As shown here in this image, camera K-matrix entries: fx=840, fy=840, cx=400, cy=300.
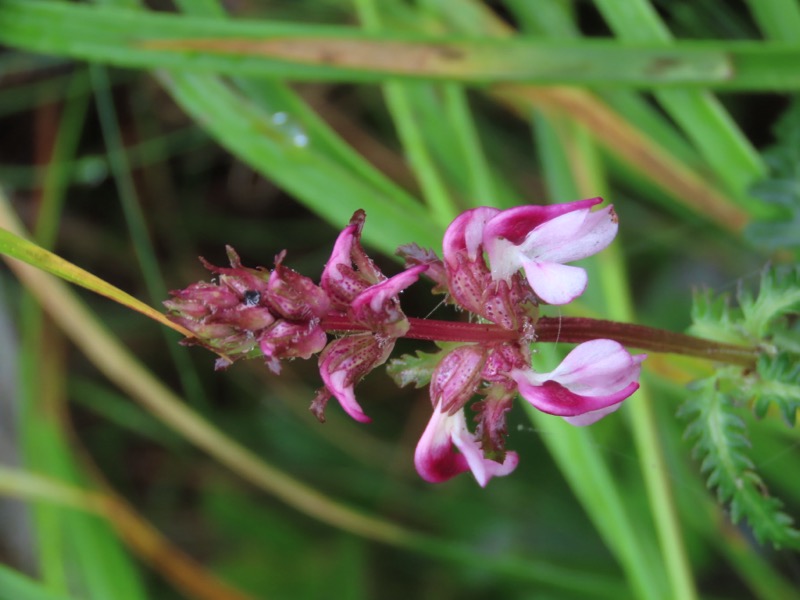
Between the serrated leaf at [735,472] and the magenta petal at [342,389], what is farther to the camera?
the serrated leaf at [735,472]

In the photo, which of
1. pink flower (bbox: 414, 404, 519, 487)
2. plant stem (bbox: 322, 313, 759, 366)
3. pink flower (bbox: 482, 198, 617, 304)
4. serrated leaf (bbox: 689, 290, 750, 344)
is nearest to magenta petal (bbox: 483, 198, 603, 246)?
pink flower (bbox: 482, 198, 617, 304)

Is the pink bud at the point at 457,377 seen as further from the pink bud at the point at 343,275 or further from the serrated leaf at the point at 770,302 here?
the serrated leaf at the point at 770,302

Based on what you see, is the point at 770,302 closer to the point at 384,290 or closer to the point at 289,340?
the point at 384,290

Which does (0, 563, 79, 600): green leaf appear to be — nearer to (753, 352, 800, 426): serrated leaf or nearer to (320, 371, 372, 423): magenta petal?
(320, 371, 372, 423): magenta petal

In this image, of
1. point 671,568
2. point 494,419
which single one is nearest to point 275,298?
point 494,419

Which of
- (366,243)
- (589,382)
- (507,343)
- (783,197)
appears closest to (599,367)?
(589,382)

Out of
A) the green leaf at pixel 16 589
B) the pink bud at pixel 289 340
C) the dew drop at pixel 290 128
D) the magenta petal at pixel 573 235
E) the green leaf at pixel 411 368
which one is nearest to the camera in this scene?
the pink bud at pixel 289 340

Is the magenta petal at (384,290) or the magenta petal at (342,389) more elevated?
the magenta petal at (384,290)

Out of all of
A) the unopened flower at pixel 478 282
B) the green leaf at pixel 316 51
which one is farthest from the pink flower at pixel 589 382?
the green leaf at pixel 316 51
